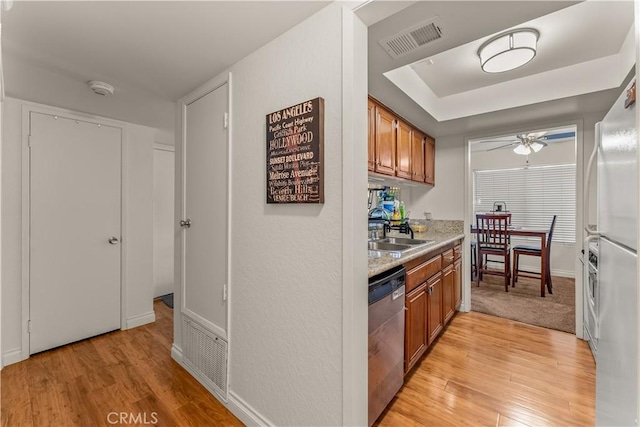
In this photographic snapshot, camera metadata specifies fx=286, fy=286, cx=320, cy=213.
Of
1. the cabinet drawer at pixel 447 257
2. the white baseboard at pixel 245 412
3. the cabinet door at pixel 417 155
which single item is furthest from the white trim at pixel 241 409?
the cabinet door at pixel 417 155

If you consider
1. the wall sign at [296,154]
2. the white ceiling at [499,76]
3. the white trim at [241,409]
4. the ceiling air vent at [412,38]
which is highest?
the white ceiling at [499,76]

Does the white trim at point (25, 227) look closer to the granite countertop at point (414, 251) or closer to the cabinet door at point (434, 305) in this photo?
the granite countertop at point (414, 251)

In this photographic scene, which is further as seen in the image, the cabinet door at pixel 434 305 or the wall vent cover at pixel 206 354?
the cabinet door at pixel 434 305

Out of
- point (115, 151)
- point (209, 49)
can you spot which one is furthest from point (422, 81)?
point (115, 151)

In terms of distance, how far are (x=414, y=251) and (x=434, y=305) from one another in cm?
66

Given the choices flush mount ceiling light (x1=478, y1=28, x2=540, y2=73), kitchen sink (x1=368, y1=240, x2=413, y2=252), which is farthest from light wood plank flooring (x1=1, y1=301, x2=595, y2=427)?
flush mount ceiling light (x1=478, y1=28, x2=540, y2=73)

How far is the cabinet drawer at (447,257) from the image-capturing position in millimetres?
2695

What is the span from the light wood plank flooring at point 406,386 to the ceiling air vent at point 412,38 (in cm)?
218

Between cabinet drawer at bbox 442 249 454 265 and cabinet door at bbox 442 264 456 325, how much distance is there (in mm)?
51

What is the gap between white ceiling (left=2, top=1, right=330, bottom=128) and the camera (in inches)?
53.5

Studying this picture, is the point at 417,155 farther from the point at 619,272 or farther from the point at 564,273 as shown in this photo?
the point at 564,273

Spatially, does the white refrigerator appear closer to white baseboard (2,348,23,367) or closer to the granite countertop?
the granite countertop

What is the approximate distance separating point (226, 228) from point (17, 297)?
2.04 meters

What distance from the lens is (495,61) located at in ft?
6.54
